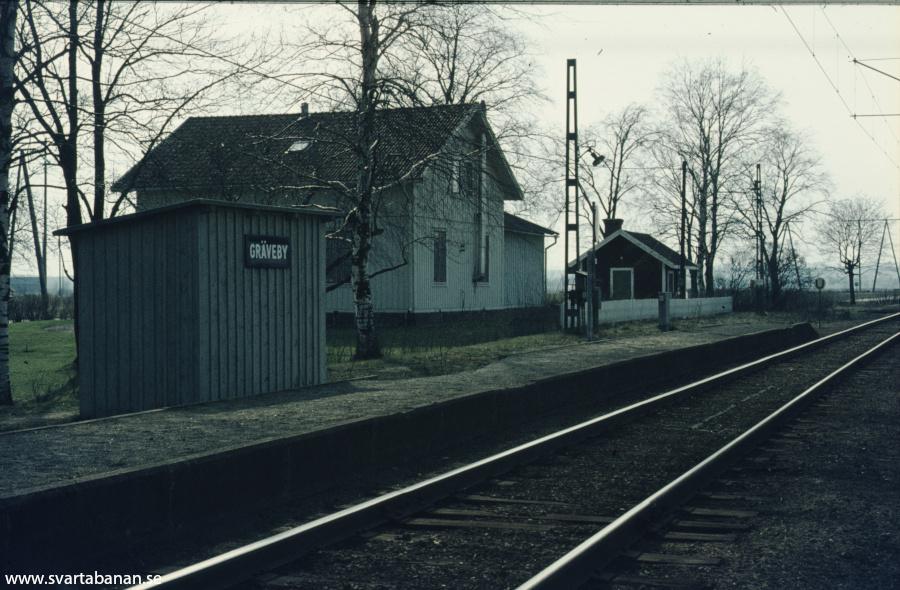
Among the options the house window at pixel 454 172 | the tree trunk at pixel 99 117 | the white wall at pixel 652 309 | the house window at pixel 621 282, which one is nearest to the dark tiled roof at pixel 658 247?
the house window at pixel 621 282

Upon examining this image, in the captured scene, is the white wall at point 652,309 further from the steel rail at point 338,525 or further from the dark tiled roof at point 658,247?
the steel rail at point 338,525

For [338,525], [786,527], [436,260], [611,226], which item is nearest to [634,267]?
[611,226]

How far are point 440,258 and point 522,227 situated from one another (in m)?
8.95

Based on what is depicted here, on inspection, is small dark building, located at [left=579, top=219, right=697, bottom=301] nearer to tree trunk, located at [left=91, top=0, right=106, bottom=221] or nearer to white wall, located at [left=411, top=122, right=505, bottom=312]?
white wall, located at [left=411, top=122, right=505, bottom=312]

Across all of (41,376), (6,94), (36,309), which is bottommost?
(41,376)

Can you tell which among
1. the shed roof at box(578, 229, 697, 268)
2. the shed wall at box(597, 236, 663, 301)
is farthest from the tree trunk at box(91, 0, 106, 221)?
the shed wall at box(597, 236, 663, 301)

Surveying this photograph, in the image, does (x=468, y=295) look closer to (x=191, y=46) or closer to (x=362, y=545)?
(x=191, y=46)

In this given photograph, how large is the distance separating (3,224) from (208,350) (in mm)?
5584

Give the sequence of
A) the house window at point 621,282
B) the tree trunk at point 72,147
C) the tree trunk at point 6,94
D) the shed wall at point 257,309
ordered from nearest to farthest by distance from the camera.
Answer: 1. the shed wall at point 257,309
2. the tree trunk at point 6,94
3. the tree trunk at point 72,147
4. the house window at point 621,282

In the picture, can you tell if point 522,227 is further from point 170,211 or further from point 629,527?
point 629,527

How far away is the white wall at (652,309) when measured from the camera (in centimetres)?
3922

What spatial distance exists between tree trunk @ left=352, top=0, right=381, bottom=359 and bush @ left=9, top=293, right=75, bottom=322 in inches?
1066

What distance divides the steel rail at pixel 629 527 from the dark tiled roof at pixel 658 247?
161 ft

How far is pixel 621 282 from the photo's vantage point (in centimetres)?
5925
